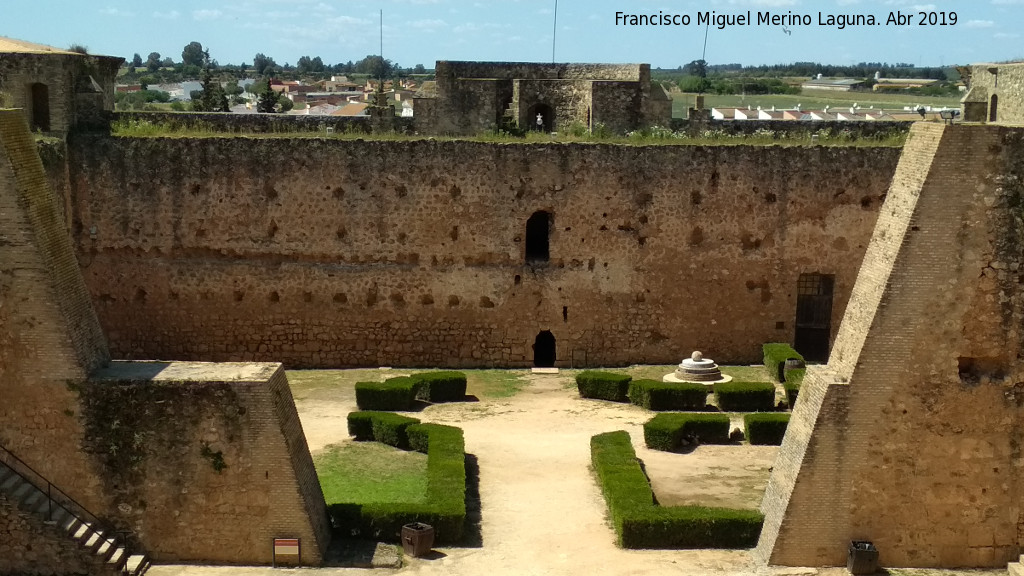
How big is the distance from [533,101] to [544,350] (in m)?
7.38

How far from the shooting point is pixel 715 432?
23328 mm

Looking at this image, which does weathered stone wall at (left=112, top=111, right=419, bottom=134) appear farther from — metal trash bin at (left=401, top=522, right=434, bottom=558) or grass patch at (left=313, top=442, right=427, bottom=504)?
metal trash bin at (left=401, top=522, right=434, bottom=558)

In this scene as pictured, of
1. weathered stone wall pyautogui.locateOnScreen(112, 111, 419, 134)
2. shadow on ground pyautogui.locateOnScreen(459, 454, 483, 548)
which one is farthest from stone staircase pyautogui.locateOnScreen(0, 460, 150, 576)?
weathered stone wall pyautogui.locateOnScreen(112, 111, 419, 134)

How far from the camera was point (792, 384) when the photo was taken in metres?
25.1

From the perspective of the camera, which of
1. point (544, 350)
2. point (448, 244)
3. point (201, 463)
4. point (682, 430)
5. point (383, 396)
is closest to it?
point (201, 463)

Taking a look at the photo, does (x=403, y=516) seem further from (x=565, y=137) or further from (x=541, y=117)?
(x=541, y=117)

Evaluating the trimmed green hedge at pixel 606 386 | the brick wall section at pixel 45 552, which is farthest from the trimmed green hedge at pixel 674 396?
the brick wall section at pixel 45 552

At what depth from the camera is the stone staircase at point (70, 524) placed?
16.5 meters

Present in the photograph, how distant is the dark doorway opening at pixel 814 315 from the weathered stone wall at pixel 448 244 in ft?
0.97

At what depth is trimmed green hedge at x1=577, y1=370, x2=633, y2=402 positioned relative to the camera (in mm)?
26094

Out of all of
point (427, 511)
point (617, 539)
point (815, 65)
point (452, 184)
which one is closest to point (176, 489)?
point (427, 511)

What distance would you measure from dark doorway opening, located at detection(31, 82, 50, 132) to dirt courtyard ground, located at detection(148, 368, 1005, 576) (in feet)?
25.4

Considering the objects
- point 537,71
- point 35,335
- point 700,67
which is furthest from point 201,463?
point 700,67

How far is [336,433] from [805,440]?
9.82 m
